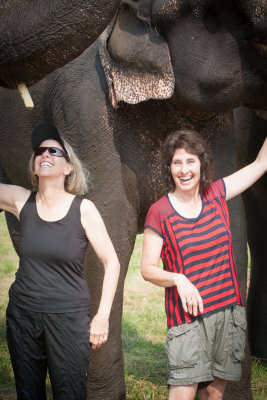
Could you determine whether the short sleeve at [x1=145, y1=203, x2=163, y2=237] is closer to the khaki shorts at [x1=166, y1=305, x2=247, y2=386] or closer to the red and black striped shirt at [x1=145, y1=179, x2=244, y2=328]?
the red and black striped shirt at [x1=145, y1=179, x2=244, y2=328]

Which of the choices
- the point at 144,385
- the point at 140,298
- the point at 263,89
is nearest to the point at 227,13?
the point at 263,89

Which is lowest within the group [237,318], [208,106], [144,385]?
[144,385]

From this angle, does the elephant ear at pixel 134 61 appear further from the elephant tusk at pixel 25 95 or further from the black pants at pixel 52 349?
the black pants at pixel 52 349

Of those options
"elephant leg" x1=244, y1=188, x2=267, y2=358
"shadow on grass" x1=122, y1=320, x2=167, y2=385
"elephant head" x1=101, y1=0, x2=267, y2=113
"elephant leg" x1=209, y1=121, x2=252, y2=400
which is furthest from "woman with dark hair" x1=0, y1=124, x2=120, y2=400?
"elephant leg" x1=244, y1=188, x2=267, y2=358

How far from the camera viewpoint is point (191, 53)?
9.18ft

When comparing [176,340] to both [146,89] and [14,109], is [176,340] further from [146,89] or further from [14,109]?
[14,109]

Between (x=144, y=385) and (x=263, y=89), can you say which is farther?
(x=144, y=385)

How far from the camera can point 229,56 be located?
2805 millimetres

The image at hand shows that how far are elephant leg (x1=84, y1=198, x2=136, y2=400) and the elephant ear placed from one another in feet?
1.64

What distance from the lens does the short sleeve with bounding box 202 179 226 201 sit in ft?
8.40

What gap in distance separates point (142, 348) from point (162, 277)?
2.06 metres

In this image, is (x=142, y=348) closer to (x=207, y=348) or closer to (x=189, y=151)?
(x=207, y=348)

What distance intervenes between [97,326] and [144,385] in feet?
4.57

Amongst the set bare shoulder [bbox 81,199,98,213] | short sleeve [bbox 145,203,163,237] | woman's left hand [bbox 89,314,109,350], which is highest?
bare shoulder [bbox 81,199,98,213]
